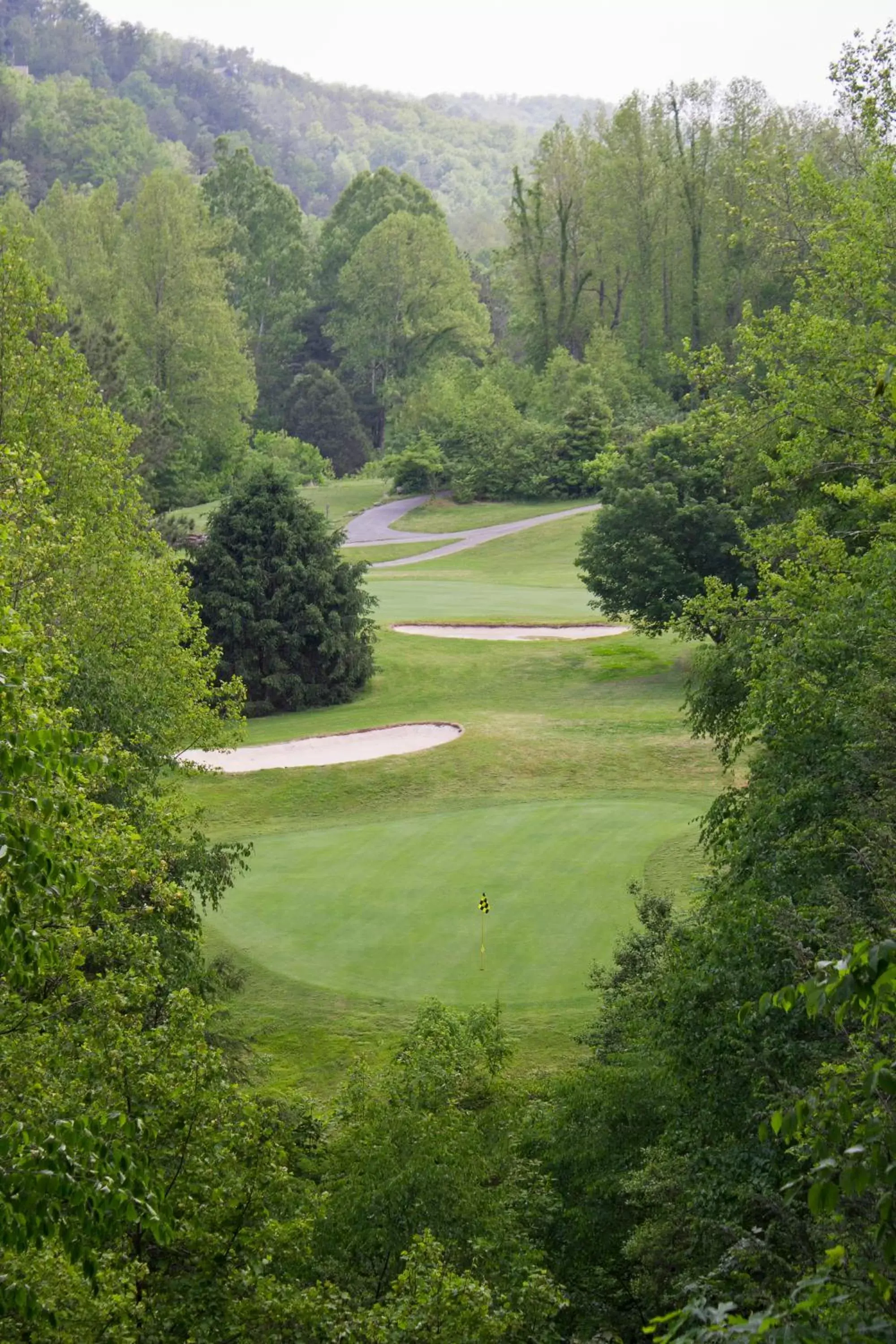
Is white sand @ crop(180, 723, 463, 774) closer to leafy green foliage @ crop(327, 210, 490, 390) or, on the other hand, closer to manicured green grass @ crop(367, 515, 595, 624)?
manicured green grass @ crop(367, 515, 595, 624)

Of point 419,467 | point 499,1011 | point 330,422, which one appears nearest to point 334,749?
point 499,1011

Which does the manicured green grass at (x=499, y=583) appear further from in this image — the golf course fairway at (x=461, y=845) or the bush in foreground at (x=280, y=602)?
the golf course fairway at (x=461, y=845)

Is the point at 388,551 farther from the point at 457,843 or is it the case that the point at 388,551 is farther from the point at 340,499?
the point at 457,843

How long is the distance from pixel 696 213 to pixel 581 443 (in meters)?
21.8

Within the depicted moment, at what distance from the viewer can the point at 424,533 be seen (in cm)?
6681

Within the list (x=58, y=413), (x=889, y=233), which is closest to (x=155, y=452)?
(x=58, y=413)

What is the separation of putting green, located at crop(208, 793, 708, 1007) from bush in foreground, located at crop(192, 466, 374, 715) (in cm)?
1041

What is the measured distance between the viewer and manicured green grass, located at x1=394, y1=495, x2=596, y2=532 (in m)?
67.8

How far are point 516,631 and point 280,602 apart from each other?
376 inches

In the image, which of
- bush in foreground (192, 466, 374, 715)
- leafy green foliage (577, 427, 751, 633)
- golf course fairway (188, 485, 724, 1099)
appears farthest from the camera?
leafy green foliage (577, 427, 751, 633)

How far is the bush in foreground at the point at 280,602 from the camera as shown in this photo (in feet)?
116

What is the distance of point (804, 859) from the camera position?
1259 centimetres

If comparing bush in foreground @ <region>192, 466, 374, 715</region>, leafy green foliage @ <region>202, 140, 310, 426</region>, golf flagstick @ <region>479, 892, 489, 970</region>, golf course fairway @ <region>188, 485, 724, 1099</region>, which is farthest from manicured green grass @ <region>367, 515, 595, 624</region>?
leafy green foliage @ <region>202, 140, 310, 426</region>

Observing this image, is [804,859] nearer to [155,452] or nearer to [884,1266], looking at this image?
[884,1266]
